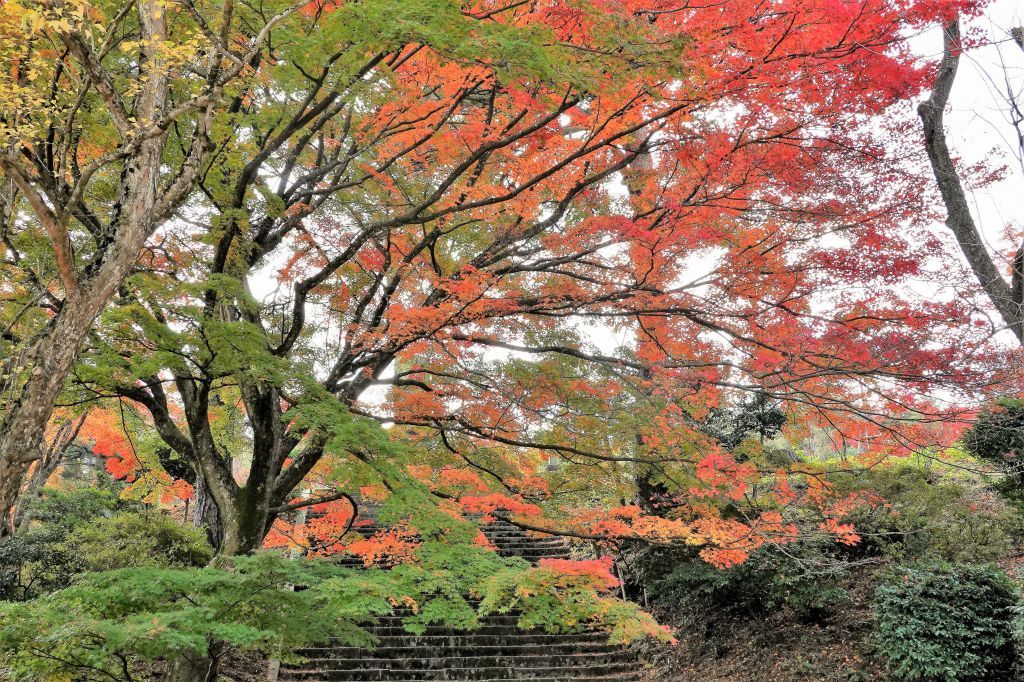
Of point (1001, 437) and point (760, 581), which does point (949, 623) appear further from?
point (1001, 437)

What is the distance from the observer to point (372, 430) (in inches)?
217

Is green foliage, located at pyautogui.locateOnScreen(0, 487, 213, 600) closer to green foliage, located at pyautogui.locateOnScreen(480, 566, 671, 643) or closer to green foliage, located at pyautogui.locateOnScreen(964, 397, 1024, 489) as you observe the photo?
green foliage, located at pyautogui.locateOnScreen(480, 566, 671, 643)

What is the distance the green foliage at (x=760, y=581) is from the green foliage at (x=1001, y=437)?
2.81 metres

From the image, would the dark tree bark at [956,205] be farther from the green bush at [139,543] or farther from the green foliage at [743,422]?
the green bush at [139,543]

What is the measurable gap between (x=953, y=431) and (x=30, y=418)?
1260 cm

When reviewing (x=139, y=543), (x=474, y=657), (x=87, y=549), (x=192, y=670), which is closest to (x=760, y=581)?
(x=474, y=657)

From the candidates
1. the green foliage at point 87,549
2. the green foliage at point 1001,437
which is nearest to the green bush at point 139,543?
the green foliage at point 87,549

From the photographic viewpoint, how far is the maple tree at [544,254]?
17.7 ft

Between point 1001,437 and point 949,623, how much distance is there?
3.99 metres

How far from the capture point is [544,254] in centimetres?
914

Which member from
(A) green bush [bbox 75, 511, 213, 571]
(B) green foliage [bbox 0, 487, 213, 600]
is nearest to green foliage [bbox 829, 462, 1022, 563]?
(A) green bush [bbox 75, 511, 213, 571]

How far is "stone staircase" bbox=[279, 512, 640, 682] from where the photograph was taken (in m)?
9.64

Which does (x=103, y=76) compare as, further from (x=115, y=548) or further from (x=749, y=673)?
(x=749, y=673)

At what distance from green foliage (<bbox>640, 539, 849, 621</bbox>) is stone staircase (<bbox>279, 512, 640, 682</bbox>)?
5.12 ft
